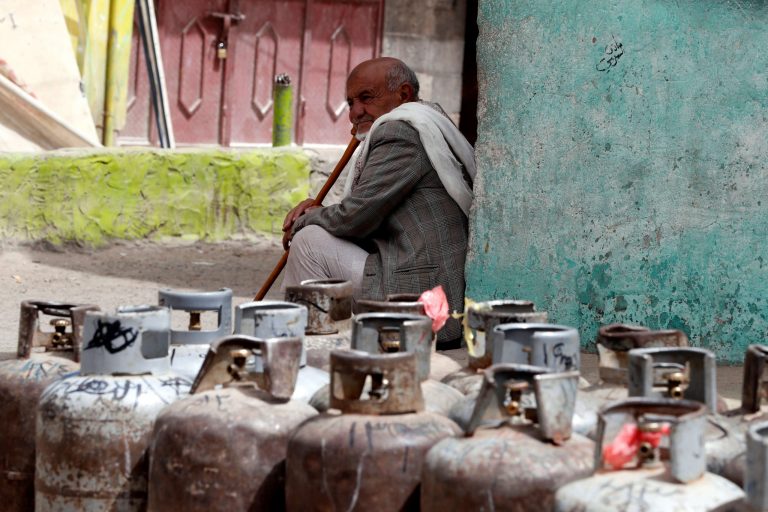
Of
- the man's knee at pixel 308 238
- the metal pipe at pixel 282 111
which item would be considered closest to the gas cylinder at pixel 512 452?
the man's knee at pixel 308 238

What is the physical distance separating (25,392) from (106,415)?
1.03 ft

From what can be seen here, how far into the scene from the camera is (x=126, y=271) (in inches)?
300

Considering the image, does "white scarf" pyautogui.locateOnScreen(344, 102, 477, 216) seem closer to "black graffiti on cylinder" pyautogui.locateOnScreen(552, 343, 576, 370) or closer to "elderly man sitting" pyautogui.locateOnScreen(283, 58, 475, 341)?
"elderly man sitting" pyautogui.locateOnScreen(283, 58, 475, 341)

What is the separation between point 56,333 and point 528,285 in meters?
1.95

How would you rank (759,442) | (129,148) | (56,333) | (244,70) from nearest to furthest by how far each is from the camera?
(759,442) → (56,333) → (129,148) → (244,70)

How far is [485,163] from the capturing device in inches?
184

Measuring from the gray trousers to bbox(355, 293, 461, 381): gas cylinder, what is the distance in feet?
6.03

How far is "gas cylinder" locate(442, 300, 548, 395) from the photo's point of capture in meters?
2.93

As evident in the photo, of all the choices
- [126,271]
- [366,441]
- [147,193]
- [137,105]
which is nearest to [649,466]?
[366,441]

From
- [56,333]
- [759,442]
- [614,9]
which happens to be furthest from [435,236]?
[759,442]

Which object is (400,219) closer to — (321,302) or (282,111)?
(321,302)

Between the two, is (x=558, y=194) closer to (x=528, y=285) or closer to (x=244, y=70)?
(x=528, y=285)

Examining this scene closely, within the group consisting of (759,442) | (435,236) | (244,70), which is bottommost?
(759,442)

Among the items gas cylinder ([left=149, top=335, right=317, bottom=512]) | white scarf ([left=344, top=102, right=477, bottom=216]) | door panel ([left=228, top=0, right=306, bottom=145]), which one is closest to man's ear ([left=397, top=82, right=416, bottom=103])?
white scarf ([left=344, top=102, right=477, bottom=216])
